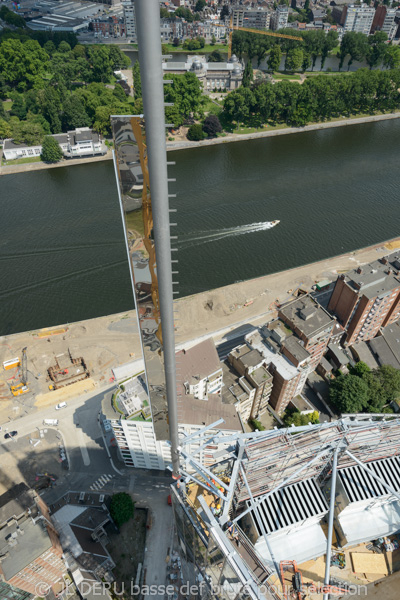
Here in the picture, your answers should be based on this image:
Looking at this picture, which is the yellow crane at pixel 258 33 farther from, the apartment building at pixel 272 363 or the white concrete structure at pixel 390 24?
the apartment building at pixel 272 363

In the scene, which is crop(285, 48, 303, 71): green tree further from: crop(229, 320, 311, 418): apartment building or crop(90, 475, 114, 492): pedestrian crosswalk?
crop(90, 475, 114, 492): pedestrian crosswalk

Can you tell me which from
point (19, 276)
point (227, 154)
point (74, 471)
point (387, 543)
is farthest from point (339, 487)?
point (227, 154)

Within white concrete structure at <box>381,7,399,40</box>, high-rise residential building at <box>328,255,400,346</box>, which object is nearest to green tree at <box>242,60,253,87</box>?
high-rise residential building at <box>328,255,400,346</box>

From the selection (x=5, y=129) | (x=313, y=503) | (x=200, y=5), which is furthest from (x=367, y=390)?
(x=200, y=5)

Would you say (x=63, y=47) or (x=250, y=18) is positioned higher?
(x=250, y=18)

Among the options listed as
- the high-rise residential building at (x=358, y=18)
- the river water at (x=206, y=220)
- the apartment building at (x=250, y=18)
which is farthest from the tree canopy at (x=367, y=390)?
the high-rise residential building at (x=358, y=18)

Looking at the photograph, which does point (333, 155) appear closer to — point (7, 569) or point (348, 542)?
point (348, 542)

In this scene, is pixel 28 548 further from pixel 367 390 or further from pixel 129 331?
pixel 367 390
